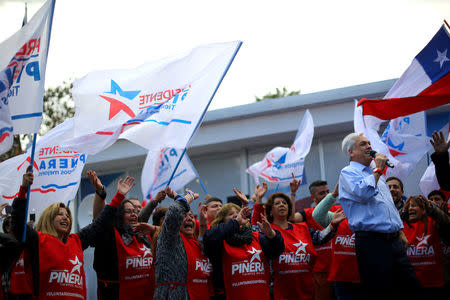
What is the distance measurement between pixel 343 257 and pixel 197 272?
2.01 m

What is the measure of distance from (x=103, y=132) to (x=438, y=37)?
422 cm

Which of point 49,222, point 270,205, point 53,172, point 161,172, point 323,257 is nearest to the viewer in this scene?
point 49,222

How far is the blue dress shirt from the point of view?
612 cm

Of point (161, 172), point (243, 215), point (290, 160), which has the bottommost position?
point (243, 215)

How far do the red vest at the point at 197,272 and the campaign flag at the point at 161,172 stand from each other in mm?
2942

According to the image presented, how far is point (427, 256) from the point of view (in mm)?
7828

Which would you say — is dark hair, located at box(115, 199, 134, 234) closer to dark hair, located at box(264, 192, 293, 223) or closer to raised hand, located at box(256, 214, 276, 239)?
raised hand, located at box(256, 214, 276, 239)

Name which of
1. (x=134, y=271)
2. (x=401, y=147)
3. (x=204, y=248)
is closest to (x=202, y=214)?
(x=204, y=248)

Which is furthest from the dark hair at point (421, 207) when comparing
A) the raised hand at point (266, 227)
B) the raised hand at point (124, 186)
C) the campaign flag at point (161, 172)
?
the campaign flag at point (161, 172)

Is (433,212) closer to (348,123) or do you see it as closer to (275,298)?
(275,298)

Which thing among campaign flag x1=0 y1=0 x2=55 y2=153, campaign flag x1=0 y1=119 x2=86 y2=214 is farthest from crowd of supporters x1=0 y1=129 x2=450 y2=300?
campaign flag x1=0 y1=119 x2=86 y2=214

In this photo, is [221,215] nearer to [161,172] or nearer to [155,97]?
[155,97]

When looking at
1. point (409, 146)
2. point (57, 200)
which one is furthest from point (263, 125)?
point (57, 200)

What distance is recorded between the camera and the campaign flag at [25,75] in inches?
249
